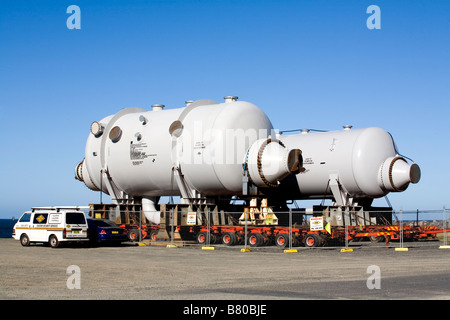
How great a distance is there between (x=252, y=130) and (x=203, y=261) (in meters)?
10.5

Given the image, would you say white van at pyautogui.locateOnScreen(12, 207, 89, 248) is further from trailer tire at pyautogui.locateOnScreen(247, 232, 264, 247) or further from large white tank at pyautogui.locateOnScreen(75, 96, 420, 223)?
trailer tire at pyautogui.locateOnScreen(247, 232, 264, 247)

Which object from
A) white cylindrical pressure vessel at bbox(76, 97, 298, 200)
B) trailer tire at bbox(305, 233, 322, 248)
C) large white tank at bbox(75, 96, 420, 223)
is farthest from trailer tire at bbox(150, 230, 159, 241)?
trailer tire at bbox(305, 233, 322, 248)

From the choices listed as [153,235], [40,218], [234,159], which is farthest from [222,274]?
[153,235]

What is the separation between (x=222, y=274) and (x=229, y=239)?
13.1 metres

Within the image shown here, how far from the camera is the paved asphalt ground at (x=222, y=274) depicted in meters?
13.1

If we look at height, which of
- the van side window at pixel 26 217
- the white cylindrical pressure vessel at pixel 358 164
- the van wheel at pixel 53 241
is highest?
the white cylindrical pressure vessel at pixel 358 164

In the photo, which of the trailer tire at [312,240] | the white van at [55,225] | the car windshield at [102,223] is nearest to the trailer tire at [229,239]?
the trailer tire at [312,240]

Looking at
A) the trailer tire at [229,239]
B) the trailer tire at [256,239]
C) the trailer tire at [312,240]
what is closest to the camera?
the trailer tire at [312,240]

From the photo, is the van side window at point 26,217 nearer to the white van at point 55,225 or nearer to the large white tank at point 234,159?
the white van at point 55,225

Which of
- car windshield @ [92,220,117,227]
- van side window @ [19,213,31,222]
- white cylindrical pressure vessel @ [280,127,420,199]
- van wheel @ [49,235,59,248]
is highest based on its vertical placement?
white cylindrical pressure vessel @ [280,127,420,199]

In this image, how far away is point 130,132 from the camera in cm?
3512

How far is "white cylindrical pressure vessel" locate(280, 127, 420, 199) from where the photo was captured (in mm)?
31766

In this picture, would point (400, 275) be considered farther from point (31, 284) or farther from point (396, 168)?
point (396, 168)

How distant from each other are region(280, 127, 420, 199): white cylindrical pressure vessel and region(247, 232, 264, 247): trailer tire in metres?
5.27
